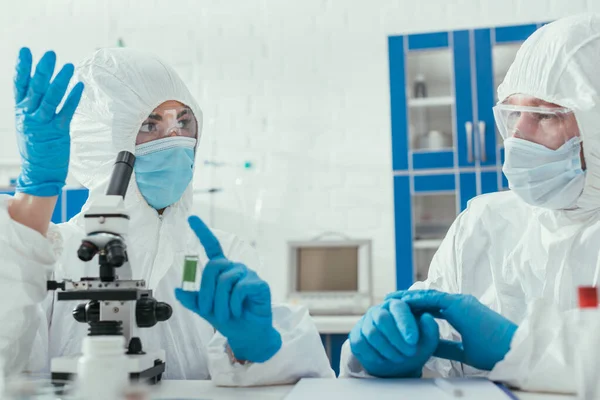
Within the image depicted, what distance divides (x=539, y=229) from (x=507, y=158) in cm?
18

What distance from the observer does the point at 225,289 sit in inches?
38.1

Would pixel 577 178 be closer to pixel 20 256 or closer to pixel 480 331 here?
pixel 480 331

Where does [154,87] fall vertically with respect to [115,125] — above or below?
above

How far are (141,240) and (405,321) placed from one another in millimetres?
714

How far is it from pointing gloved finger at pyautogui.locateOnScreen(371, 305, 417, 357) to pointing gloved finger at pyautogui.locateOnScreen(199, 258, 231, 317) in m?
0.29

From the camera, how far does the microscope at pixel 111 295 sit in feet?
2.99

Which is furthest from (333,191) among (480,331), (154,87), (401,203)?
(480,331)

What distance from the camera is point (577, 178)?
131 cm

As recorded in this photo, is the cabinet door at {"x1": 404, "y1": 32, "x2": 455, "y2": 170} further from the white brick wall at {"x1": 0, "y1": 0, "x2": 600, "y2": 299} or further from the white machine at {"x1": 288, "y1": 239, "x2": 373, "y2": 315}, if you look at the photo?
the white machine at {"x1": 288, "y1": 239, "x2": 373, "y2": 315}

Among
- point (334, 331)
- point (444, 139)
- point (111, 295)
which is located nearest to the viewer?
point (111, 295)

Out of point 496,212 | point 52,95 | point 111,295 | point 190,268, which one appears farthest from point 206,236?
point 496,212

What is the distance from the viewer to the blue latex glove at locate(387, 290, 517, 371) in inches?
41.1

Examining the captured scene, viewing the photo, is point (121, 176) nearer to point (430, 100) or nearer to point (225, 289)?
point (225, 289)

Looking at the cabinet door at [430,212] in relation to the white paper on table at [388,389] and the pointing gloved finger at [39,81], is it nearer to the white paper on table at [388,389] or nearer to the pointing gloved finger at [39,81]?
the white paper on table at [388,389]
